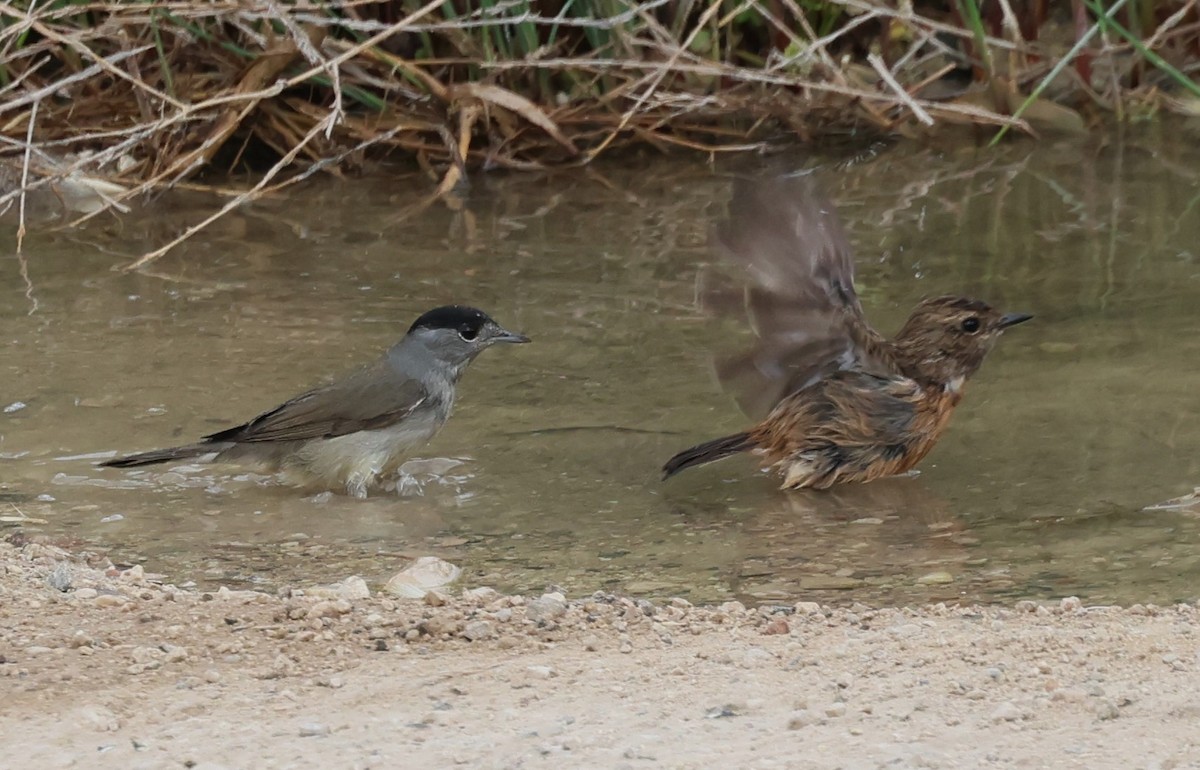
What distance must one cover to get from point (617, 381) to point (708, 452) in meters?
0.80

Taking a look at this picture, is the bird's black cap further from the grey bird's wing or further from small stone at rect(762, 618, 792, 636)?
small stone at rect(762, 618, 792, 636)

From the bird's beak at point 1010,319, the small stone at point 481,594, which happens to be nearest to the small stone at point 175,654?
the small stone at point 481,594

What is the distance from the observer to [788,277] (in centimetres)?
552

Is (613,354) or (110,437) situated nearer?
(110,437)

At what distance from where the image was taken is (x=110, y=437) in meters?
5.93

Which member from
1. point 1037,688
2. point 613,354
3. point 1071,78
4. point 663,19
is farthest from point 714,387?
point 1071,78

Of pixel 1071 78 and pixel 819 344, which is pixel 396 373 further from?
pixel 1071 78

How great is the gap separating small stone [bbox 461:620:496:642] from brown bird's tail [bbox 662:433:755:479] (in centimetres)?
149

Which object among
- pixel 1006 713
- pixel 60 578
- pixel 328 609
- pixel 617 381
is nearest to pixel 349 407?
pixel 617 381

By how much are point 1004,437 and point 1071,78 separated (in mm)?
4635

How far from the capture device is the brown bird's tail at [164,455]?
18.2 ft

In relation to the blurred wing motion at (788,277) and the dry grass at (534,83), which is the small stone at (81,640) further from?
the dry grass at (534,83)

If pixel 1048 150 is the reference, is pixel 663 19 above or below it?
above

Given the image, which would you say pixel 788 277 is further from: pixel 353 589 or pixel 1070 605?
pixel 353 589
